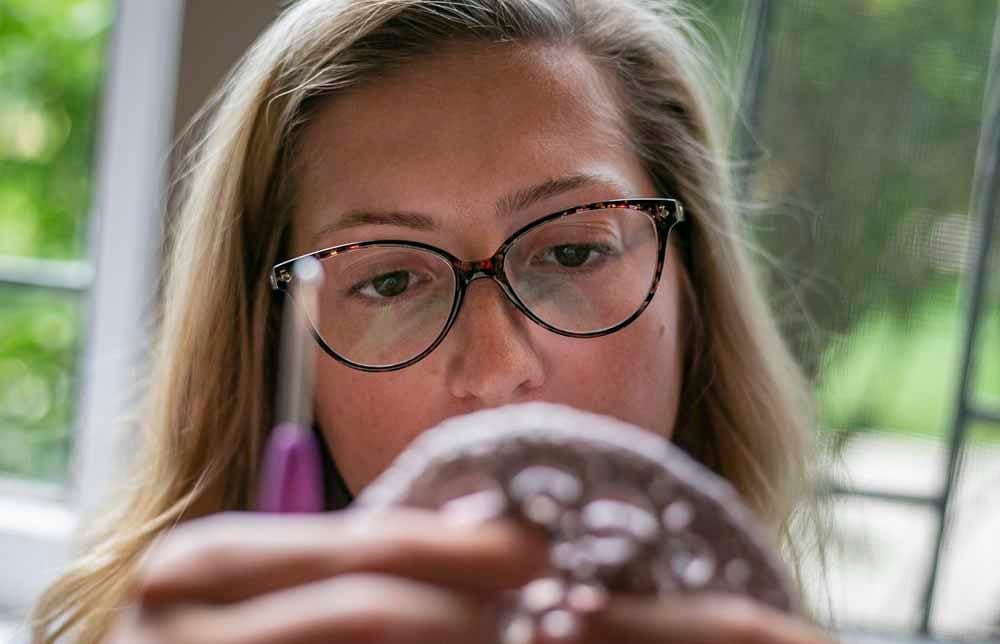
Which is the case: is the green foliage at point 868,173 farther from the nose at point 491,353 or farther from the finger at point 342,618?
the finger at point 342,618

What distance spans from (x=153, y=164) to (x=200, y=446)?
0.40 m

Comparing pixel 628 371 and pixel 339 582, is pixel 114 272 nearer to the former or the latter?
pixel 628 371

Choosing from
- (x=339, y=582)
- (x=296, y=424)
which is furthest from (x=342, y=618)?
(x=296, y=424)

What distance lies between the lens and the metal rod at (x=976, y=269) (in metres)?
1.03

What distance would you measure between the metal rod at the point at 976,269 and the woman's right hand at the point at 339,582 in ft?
3.03

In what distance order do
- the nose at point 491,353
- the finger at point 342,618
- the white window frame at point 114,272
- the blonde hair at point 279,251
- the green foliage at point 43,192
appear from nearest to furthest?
the finger at point 342,618 → the nose at point 491,353 → the blonde hair at point 279,251 → the white window frame at point 114,272 → the green foliage at point 43,192

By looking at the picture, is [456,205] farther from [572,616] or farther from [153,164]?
[153,164]

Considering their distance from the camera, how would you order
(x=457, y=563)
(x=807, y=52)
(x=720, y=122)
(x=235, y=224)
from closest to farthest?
(x=457, y=563), (x=235, y=224), (x=720, y=122), (x=807, y=52)

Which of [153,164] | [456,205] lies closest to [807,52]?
[456,205]

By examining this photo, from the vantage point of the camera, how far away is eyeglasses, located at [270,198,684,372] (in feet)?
2.11

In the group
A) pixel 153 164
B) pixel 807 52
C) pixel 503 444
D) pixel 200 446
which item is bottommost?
pixel 200 446

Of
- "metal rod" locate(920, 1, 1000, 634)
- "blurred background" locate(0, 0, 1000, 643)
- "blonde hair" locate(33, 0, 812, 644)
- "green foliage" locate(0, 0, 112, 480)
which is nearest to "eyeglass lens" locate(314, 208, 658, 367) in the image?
"blonde hair" locate(33, 0, 812, 644)

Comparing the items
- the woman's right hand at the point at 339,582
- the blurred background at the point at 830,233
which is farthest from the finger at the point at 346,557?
the blurred background at the point at 830,233

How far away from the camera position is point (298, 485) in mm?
490
